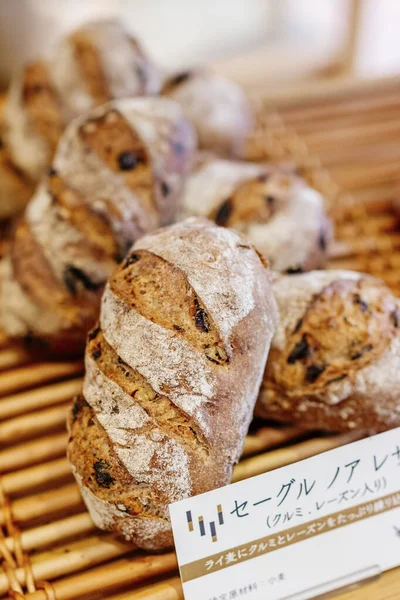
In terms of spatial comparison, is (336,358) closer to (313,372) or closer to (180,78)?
(313,372)

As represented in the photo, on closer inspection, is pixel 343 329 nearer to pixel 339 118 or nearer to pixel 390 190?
pixel 390 190

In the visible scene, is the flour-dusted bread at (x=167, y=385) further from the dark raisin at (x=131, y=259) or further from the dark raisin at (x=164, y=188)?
the dark raisin at (x=164, y=188)

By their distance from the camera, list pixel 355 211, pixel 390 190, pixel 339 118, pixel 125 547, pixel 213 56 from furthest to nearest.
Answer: pixel 213 56 < pixel 339 118 < pixel 390 190 < pixel 355 211 < pixel 125 547

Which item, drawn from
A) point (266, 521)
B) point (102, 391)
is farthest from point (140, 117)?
point (266, 521)

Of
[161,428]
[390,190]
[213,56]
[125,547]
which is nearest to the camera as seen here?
[161,428]

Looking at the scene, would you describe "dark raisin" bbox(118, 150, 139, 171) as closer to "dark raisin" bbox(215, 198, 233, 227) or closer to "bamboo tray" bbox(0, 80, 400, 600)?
"dark raisin" bbox(215, 198, 233, 227)

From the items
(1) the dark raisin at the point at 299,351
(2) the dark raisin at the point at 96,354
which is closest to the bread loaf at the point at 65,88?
(2) the dark raisin at the point at 96,354
